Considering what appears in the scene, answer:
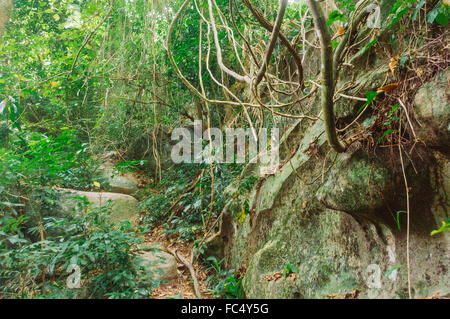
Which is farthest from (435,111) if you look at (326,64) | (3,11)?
(3,11)

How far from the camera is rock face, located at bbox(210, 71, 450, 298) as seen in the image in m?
1.31

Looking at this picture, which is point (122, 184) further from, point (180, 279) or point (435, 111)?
point (435, 111)

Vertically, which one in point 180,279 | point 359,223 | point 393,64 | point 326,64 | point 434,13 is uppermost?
point 434,13

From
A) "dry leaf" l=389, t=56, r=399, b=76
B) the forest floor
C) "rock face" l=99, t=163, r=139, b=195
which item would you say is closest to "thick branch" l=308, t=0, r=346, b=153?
"dry leaf" l=389, t=56, r=399, b=76

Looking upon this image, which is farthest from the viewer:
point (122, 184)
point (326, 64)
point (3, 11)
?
point (122, 184)

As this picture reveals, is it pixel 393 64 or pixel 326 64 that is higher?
pixel 393 64

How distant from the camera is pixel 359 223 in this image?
1.66 m

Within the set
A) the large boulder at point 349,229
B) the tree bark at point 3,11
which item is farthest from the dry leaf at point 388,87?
the tree bark at point 3,11

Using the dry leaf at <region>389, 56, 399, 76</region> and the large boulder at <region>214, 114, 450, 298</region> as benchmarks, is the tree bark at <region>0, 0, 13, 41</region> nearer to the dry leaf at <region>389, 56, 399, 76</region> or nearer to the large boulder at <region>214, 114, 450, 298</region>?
the large boulder at <region>214, 114, 450, 298</region>

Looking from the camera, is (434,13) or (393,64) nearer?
(434,13)

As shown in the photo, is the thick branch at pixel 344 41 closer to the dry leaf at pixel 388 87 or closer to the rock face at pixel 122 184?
the dry leaf at pixel 388 87

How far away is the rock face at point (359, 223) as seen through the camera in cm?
131

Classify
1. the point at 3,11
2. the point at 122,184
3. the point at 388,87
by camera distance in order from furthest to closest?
the point at 122,184
the point at 3,11
the point at 388,87

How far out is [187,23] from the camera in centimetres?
397
